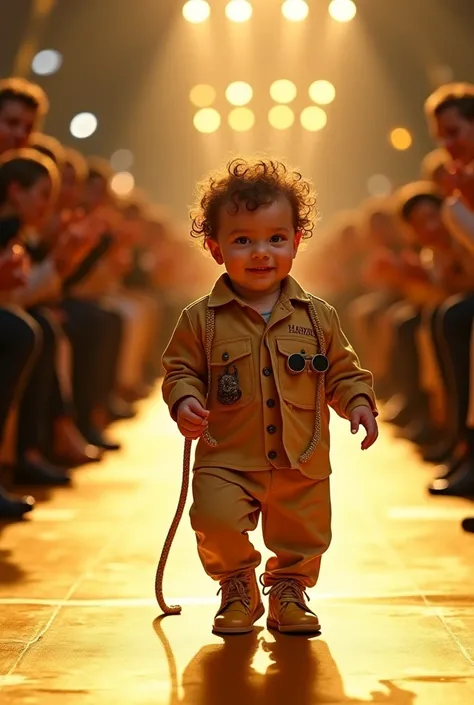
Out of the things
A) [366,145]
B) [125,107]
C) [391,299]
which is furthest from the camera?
[366,145]

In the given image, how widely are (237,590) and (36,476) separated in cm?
298

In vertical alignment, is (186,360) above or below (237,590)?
above

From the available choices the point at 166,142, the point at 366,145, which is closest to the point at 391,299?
the point at 166,142

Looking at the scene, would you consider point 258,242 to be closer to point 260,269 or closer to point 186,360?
point 260,269

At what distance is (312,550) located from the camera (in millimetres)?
3025

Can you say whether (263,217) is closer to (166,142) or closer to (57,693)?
(57,693)

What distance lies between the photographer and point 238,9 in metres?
11.9

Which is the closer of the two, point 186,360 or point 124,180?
point 186,360

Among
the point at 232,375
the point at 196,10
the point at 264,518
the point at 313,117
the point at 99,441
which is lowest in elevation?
the point at 99,441

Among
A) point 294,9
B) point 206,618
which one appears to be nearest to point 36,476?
point 206,618

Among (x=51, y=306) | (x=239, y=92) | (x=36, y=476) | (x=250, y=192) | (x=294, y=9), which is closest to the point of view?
(x=250, y=192)

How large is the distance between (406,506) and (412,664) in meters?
2.43

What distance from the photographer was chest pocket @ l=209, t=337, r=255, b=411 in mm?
2959

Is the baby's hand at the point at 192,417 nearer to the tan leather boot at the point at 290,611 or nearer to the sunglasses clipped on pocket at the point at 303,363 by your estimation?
the sunglasses clipped on pocket at the point at 303,363
